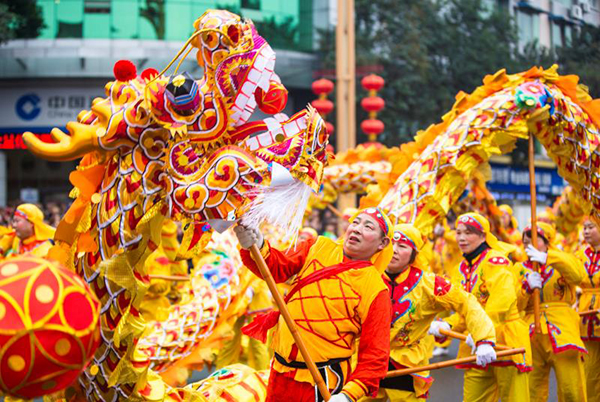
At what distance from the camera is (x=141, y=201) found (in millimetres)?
3738

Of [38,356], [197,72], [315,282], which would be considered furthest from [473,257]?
[197,72]

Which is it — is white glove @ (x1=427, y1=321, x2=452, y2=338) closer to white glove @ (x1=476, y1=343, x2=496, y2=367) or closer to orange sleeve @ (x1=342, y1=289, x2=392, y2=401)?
white glove @ (x1=476, y1=343, x2=496, y2=367)

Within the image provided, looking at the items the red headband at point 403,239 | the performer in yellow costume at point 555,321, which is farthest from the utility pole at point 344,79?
the red headband at point 403,239

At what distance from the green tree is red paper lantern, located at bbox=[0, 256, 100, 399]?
58.9 ft

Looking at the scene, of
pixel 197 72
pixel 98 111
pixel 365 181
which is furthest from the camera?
pixel 197 72

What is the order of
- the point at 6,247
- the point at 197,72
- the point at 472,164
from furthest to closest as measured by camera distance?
the point at 197,72 < the point at 6,247 < the point at 472,164

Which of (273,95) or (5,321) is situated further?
(273,95)

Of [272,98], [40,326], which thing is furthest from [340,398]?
[40,326]

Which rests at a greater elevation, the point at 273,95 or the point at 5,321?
the point at 273,95

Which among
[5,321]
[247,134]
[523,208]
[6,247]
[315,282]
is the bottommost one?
[523,208]

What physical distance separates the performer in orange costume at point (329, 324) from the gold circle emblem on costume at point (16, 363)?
143 centimetres

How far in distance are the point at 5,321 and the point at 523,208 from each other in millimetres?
21472

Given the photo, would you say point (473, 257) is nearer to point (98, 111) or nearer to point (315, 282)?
point (315, 282)

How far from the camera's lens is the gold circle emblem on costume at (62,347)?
114 inches
